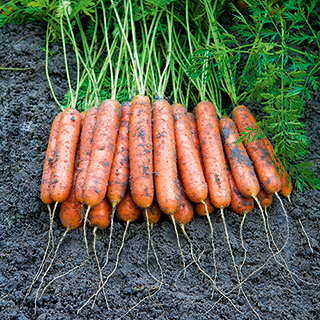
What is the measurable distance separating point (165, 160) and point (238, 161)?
450mm

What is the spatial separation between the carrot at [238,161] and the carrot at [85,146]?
822mm

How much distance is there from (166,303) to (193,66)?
1.41 m

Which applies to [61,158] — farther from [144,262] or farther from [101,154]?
[144,262]

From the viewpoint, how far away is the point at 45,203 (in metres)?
1.88

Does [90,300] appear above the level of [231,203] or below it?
below

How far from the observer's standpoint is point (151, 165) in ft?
6.12

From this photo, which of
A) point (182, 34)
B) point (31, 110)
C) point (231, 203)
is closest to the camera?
point (231, 203)

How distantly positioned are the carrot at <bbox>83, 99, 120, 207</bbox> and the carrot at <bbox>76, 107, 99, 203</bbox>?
6 cm

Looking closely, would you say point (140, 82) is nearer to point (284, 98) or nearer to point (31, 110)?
point (31, 110)

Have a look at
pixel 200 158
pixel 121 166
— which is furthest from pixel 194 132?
pixel 121 166

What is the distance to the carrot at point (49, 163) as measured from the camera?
1853 mm

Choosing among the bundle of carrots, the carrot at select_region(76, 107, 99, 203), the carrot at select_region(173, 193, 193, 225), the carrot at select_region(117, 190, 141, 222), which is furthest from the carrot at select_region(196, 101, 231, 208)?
the carrot at select_region(76, 107, 99, 203)

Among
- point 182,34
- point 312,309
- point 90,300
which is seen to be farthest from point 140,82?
point 312,309

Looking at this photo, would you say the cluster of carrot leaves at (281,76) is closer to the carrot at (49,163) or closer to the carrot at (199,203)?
the carrot at (199,203)
